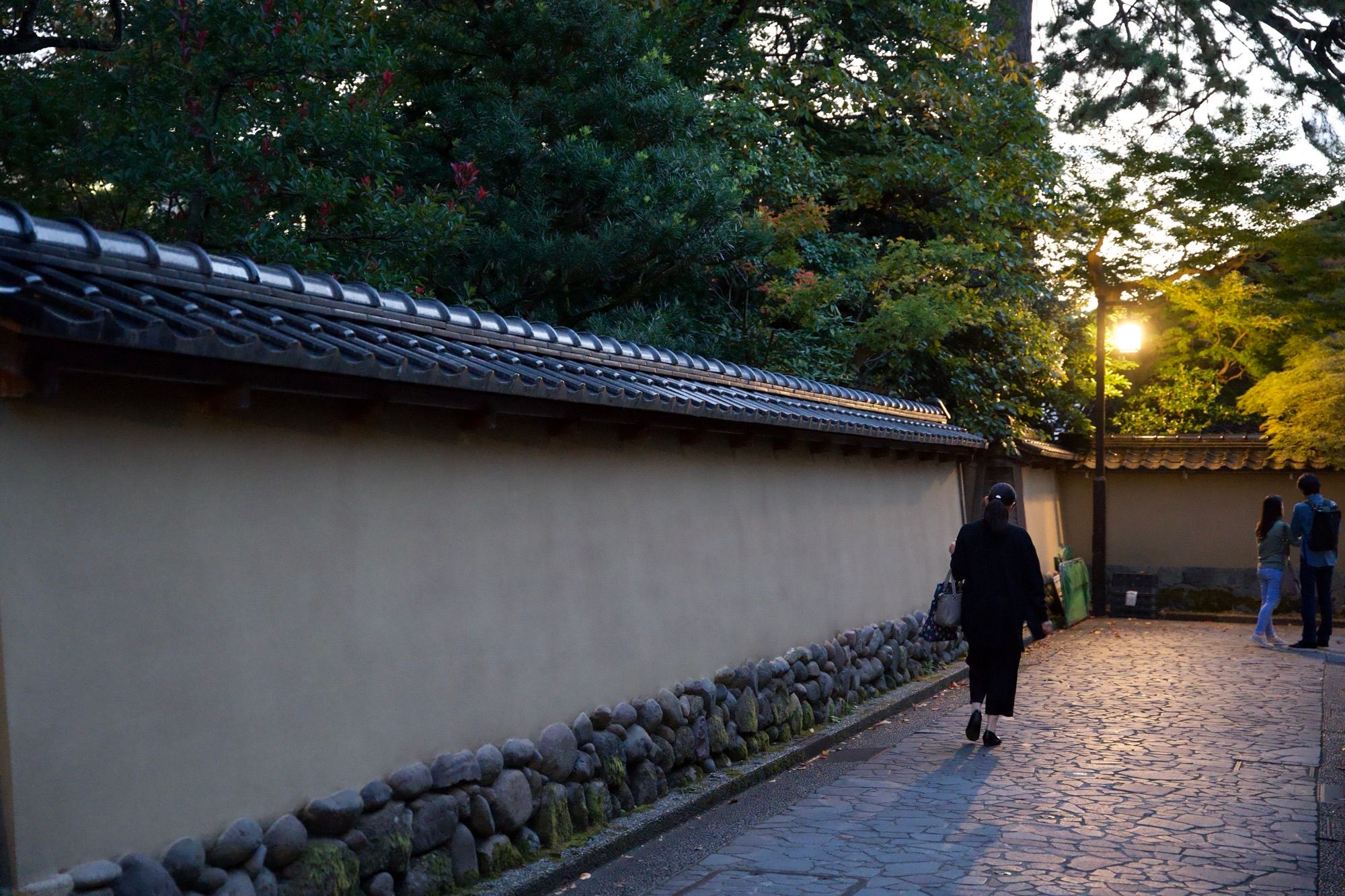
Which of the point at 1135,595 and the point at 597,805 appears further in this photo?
the point at 1135,595

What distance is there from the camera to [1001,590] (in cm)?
963

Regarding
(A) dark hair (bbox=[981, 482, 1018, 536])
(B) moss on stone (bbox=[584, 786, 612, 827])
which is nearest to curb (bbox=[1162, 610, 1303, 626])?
(A) dark hair (bbox=[981, 482, 1018, 536])

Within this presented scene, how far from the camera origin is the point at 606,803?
699cm

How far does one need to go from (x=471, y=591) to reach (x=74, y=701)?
2.34 metres

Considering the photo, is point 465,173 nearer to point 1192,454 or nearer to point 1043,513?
point 1043,513

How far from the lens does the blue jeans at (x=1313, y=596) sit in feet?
53.6

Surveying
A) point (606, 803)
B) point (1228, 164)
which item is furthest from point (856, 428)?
point (1228, 164)

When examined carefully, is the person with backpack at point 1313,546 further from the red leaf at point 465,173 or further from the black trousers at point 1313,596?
the red leaf at point 465,173

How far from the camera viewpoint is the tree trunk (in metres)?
22.6

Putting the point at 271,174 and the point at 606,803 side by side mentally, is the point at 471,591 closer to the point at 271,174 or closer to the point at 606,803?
the point at 606,803

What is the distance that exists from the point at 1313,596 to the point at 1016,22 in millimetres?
11614

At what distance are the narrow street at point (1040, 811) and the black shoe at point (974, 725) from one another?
0.33 ft

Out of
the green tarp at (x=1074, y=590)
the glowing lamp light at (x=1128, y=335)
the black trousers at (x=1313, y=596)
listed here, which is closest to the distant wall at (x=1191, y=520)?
the green tarp at (x=1074, y=590)

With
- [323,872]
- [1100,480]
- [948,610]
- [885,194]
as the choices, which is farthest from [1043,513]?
[323,872]
